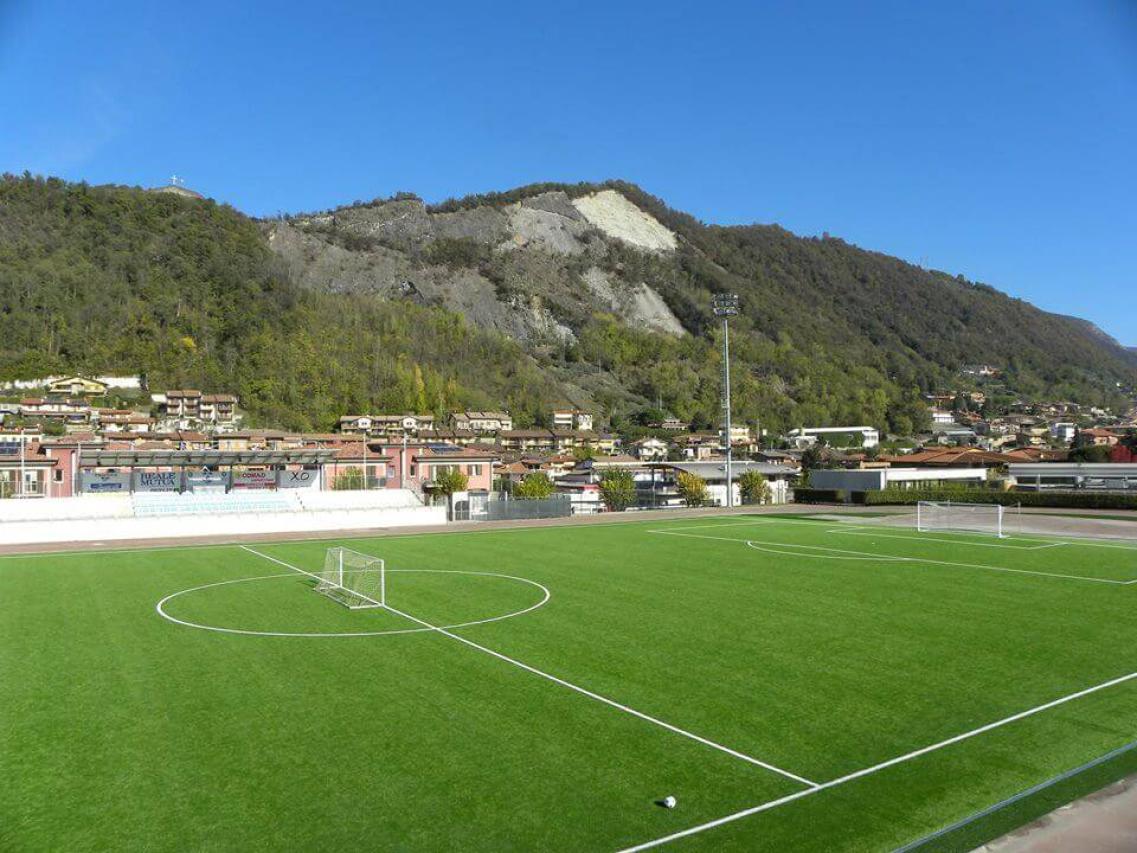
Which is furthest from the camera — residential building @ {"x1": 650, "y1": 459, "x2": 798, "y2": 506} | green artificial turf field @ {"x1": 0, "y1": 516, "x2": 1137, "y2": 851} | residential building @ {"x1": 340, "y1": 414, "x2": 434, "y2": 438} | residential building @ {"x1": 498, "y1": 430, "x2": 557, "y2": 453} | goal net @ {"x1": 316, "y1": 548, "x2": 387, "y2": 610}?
residential building @ {"x1": 498, "y1": 430, "x2": 557, "y2": 453}

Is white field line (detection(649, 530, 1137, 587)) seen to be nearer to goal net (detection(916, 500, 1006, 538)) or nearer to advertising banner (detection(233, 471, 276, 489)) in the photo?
goal net (detection(916, 500, 1006, 538))

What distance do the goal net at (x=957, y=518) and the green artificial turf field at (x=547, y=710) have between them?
1563 centimetres

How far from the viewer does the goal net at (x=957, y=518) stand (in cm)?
3597

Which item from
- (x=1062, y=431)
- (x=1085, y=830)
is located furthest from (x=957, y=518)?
(x=1062, y=431)

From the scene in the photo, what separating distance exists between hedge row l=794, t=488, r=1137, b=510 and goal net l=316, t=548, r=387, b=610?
3355 centimetres

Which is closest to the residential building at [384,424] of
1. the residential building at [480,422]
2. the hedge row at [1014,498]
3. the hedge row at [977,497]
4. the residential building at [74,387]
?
the residential building at [480,422]

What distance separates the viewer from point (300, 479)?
51531 millimetres

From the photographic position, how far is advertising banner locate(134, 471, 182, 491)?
47.9 meters

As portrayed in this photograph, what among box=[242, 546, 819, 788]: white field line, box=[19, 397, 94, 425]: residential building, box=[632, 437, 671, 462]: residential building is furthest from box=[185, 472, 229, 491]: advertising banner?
box=[632, 437, 671, 462]: residential building

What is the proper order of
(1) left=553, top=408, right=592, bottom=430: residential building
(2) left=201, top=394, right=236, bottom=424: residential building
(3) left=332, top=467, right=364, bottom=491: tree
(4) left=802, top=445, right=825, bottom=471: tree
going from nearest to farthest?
(3) left=332, top=467, right=364, bottom=491: tree → (4) left=802, top=445, right=825, bottom=471: tree → (2) left=201, top=394, right=236, bottom=424: residential building → (1) left=553, top=408, right=592, bottom=430: residential building

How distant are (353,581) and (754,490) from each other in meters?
46.2

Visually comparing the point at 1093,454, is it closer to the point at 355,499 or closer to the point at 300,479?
the point at 355,499

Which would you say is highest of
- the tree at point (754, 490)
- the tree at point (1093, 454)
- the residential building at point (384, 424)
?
the residential building at point (384, 424)

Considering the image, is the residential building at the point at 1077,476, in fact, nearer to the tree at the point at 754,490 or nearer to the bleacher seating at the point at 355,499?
the tree at the point at 754,490
